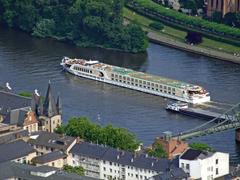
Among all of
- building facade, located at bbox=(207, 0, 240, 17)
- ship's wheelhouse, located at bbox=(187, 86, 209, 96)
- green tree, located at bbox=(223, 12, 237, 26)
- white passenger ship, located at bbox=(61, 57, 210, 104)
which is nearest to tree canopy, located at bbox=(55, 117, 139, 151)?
ship's wheelhouse, located at bbox=(187, 86, 209, 96)

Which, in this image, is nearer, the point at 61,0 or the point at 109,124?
the point at 109,124

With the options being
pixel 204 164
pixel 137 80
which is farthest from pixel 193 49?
pixel 204 164

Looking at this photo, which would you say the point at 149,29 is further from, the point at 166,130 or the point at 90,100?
the point at 166,130

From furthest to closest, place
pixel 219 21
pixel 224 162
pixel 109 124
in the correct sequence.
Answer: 1. pixel 219 21
2. pixel 109 124
3. pixel 224 162

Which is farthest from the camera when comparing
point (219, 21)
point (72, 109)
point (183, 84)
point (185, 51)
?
point (219, 21)

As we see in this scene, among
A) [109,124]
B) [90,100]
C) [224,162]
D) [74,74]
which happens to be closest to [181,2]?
[74,74]

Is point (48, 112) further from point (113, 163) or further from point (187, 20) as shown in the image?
point (187, 20)
